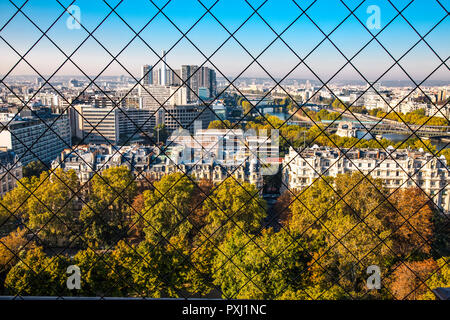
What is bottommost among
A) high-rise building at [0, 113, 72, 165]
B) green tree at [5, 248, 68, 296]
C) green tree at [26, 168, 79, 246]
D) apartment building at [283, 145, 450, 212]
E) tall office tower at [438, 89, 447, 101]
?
green tree at [5, 248, 68, 296]

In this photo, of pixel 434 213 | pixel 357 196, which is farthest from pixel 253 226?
pixel 434 213

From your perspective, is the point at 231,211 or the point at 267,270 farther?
the point at 231,211

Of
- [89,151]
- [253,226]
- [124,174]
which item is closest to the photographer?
[253,226]

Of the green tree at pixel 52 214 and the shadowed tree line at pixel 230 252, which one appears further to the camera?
the green tree at pixel 52 214

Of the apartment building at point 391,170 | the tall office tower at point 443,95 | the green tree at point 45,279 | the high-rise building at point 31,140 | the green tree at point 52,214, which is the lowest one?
the green tree at point 45,279

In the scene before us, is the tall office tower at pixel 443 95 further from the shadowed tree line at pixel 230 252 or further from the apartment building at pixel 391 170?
the shadowed tree line at pixel 230 252

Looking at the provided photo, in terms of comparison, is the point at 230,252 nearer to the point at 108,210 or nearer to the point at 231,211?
the point at 231,211

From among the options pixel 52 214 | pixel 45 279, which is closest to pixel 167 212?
pixel 52 214

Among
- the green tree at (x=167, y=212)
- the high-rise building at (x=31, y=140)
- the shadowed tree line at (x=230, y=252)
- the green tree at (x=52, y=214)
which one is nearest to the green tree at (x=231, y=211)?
the shadowed tree line at (x=230, y=252)

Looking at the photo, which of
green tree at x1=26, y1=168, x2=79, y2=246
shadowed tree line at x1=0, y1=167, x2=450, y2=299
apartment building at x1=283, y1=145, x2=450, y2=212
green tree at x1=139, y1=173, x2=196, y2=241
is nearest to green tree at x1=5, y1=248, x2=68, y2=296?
shadowed tree line at x1=0, y1=167, x2=450, y2=299

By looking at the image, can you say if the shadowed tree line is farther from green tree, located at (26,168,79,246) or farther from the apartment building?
the apartment building
